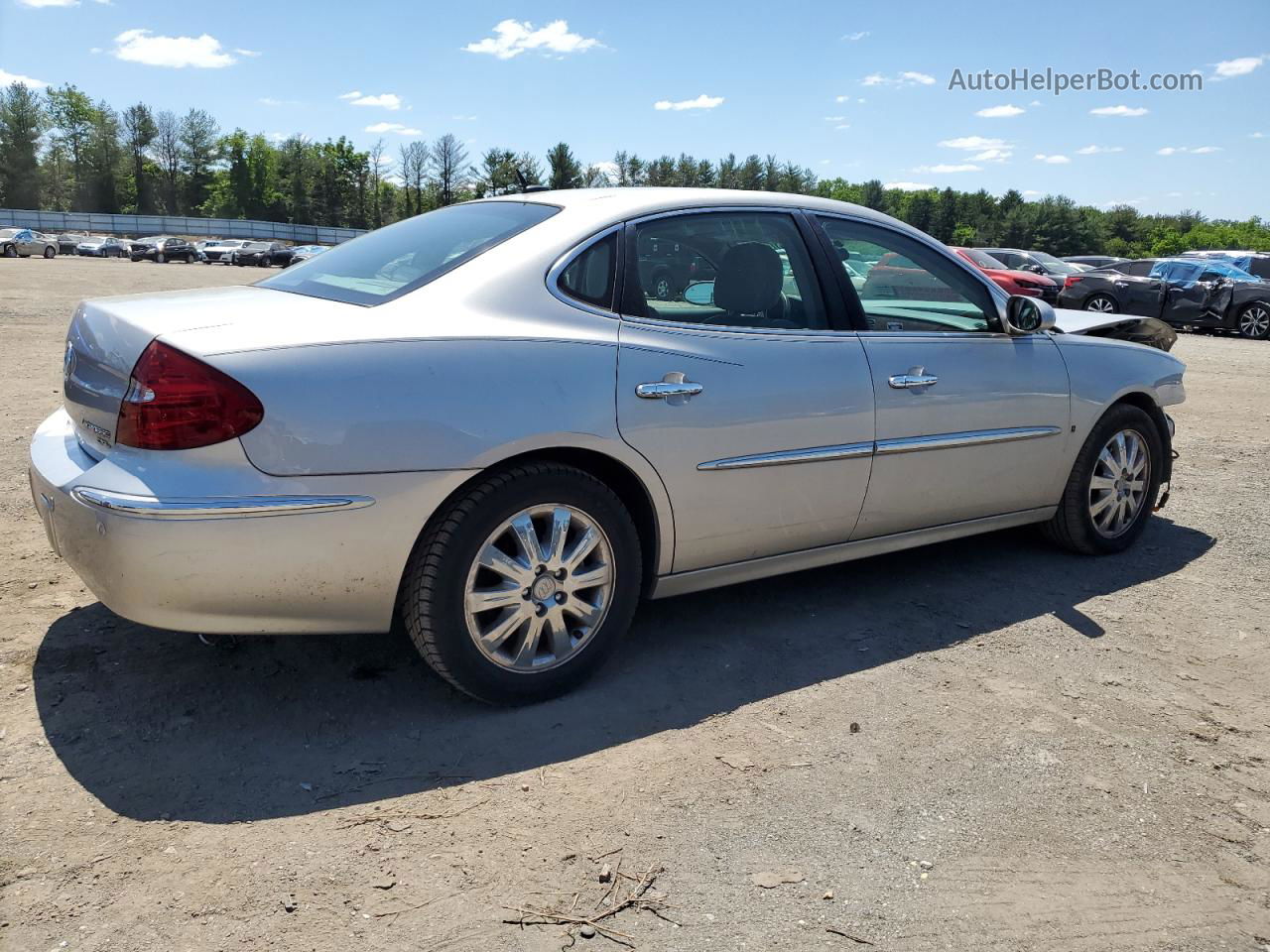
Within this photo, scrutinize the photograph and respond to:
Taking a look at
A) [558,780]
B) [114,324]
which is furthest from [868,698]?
[114,324]

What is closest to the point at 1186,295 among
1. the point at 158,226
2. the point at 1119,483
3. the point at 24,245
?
the point at 1119,483

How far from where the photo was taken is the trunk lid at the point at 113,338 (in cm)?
282

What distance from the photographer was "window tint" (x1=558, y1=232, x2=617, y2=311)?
127 inches

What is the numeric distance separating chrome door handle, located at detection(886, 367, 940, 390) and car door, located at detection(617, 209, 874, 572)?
0.16 m

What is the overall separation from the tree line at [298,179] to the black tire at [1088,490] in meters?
73.4

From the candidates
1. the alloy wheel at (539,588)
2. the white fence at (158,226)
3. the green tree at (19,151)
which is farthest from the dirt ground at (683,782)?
the green tree at (19,151)

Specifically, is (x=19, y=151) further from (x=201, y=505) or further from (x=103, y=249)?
(x=201, y=505)

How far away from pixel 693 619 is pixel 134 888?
86.5 inches

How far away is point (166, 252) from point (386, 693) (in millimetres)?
61482

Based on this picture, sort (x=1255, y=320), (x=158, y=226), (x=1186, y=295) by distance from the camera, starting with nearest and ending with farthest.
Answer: (x=1255, y=320) → (x=1186, y=295) → (x=158, y=226)

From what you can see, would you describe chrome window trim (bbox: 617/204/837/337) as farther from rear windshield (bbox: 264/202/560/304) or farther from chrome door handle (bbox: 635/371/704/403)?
rear windshield (bbox: 264/202/560/304)

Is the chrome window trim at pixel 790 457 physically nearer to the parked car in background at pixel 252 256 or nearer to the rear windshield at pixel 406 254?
the rear windshield at pixel 406 254

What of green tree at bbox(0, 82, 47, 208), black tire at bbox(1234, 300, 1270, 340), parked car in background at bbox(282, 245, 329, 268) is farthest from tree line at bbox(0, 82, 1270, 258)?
black tire at bbox(1234, 300, 1270, 340)

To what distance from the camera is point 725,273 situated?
3.64 metres
